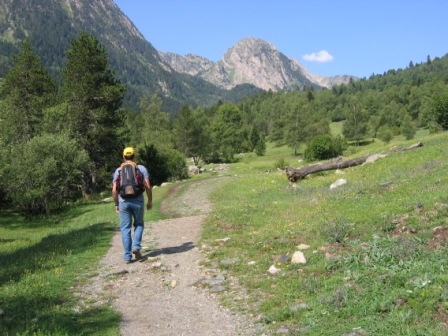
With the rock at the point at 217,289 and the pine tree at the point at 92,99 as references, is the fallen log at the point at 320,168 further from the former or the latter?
the pine tree at the point at 92,99

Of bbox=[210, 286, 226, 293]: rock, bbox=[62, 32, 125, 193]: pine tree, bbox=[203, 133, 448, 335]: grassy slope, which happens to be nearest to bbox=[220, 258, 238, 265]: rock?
bbox=[203, 133, 448, 335]: grassy slope

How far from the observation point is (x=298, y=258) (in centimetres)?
1124

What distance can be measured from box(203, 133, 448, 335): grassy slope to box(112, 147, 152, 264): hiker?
2.75 metres

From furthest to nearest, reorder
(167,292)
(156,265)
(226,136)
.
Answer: (226,136) < (156,265) < (167,292)

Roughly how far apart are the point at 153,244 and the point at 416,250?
9913mm

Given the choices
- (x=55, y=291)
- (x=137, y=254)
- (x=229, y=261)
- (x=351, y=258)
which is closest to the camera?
(x=351, y=258)

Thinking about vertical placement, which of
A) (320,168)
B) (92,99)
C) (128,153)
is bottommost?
(320,168)

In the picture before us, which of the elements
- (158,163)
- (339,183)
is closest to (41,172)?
(158,163)

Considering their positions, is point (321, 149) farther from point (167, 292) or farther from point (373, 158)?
point (167, 292)

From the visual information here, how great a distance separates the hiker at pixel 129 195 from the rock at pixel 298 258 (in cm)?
518

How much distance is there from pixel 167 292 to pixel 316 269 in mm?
3934

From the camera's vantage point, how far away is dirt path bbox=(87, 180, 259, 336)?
27.1 feet

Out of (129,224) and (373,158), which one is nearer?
(129,224)

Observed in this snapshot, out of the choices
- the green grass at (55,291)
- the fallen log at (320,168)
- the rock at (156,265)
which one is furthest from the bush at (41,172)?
the rock at (156,265)
